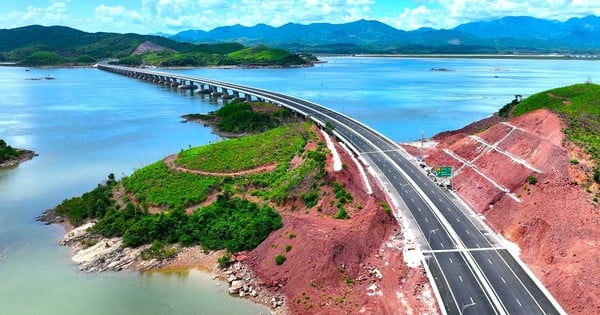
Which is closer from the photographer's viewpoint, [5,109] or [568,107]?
[568,107]

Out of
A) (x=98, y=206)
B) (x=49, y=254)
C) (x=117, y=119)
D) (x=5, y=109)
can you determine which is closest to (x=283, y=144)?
(x=98, y=206)

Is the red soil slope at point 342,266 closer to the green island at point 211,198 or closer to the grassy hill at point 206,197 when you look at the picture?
the green island at point 211,198

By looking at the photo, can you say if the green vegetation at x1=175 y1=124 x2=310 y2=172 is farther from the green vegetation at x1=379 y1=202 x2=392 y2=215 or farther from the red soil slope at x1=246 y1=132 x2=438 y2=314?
the green vegetation at x1=379 y1=202 x2=392 y2=215

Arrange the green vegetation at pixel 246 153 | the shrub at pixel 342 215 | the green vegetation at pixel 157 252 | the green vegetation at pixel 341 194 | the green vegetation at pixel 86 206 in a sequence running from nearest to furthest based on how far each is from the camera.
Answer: the green vegetation at pixel 157 252 → the shrub at pixel 342 215 → the green vegetation at pixel 341 194 → the green vegetation at pixel 86 206 → the green vegetation at pixel 246 153

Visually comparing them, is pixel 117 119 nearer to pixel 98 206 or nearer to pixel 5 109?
pixel 5 109

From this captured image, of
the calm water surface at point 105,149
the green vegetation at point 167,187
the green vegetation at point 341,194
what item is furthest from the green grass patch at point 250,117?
the green vegetation at point 341,194

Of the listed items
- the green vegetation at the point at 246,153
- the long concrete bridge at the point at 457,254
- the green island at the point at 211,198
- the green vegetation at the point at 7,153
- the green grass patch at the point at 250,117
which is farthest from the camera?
the green grass patch at the point at 250,117

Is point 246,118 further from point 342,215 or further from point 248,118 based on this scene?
point 342,215
